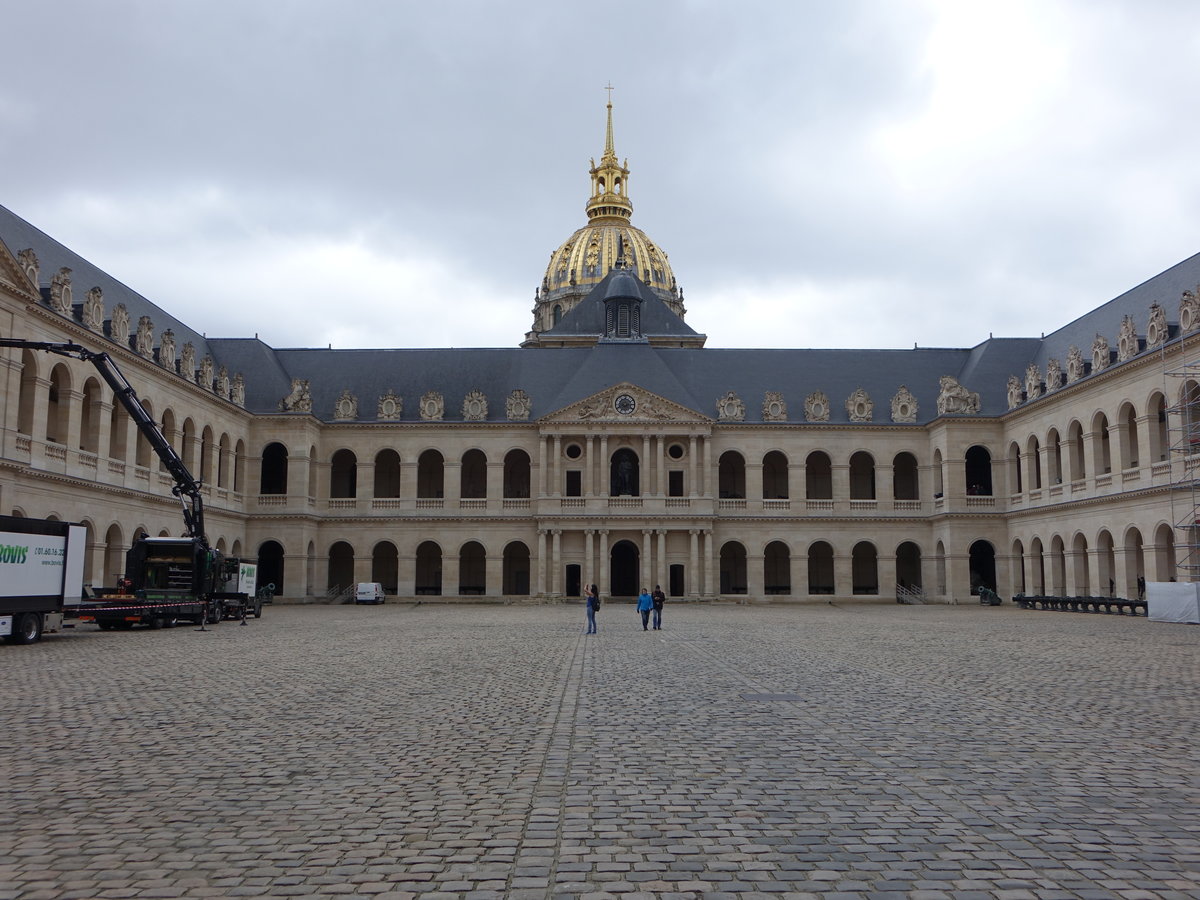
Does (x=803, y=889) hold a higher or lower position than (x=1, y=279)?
lower

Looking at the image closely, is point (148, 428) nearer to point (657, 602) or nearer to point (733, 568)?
point (657, 602)

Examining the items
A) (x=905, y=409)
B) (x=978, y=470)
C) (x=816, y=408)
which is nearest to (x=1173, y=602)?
(x=978, y=470)

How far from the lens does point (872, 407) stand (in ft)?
231

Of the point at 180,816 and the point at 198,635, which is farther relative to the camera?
the point at 198,635

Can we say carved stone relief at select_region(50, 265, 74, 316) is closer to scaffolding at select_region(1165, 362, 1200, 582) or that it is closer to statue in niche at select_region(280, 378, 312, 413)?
statue in niche at select_region(280, 378, 312, 413)

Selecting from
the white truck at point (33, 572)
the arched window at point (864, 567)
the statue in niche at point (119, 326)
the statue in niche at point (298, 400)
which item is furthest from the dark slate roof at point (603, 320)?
the white truck at point (33, 572)

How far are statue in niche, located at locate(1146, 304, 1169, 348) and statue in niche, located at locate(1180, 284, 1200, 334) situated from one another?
1446 mm

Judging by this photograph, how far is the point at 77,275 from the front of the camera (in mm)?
50656

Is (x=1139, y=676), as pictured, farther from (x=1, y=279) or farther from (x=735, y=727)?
(x=1, y=279)

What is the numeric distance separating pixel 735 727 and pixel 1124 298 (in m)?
52.0

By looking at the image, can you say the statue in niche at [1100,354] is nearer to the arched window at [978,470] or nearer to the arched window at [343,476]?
the arched window at [978,470]

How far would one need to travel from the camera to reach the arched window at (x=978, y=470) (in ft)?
222

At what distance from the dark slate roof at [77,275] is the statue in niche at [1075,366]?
47969 millimetres

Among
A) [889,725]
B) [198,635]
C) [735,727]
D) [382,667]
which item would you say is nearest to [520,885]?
[735,727]
